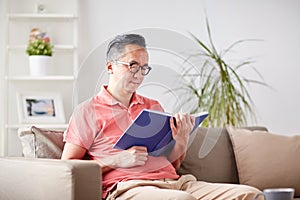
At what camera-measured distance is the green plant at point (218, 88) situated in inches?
156

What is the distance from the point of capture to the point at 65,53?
→ 14.1 feet

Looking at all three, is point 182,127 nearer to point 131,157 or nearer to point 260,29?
point 131,157

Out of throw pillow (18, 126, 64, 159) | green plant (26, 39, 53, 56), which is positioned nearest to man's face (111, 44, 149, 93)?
throw pillow (18, 126, 64, 159)

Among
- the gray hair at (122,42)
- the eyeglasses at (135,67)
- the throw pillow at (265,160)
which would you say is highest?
the gray hair at (122,42)

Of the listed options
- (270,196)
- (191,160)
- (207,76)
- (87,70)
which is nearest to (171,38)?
(87,70)

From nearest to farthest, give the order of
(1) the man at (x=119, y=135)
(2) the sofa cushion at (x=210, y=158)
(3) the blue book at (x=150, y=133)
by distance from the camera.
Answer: (3) the blue book at (x=150, y=133), (1) the man at (x=119, y=135), (2) the sofa cushion at (x=210, y=158)

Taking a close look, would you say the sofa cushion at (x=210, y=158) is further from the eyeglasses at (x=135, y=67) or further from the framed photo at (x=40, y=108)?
the framed photo at (x=40, y=108)

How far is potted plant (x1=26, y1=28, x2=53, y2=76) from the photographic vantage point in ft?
13.5

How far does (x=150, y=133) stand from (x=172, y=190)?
11.4 inches

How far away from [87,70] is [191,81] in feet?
5.21

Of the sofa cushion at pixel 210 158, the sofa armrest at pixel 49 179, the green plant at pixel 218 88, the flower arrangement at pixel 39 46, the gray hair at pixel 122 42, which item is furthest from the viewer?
the flower arrangement at pixel 39 46

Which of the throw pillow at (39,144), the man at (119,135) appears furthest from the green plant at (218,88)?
the throw pillow at (39,144)

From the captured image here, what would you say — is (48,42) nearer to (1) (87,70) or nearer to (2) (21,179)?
(1) (87,70)

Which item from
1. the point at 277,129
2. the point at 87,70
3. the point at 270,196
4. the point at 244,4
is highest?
the point at 244,4
